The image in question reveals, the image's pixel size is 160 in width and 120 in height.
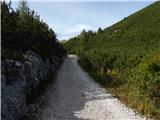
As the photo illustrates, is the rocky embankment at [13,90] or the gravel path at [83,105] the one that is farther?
the gravel path at [83,105]

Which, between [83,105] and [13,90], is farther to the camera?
[83,105]

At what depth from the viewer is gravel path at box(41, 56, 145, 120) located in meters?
21.6

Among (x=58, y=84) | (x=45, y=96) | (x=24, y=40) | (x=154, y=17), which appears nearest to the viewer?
(x=45, y=96)

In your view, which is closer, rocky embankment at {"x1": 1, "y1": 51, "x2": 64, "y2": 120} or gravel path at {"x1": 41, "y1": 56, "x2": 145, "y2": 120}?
rocky embankment at {"x1": 1, "y1": 51, "x2": 64, "y2": 120}

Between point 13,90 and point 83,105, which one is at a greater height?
point 13,90

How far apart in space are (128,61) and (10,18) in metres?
12.0

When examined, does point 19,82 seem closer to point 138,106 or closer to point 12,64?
point 12,64

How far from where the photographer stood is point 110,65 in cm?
4391

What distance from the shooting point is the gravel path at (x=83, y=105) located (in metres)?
21.6

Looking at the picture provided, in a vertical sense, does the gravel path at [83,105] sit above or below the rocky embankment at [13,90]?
below

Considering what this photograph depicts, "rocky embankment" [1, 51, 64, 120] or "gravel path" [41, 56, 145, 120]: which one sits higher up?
"rocky embankment" [1, 51, 64, 120]

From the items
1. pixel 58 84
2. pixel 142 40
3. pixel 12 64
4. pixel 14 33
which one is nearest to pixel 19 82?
pixel 12 64

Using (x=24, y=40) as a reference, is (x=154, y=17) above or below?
above

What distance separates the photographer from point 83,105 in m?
24.9
